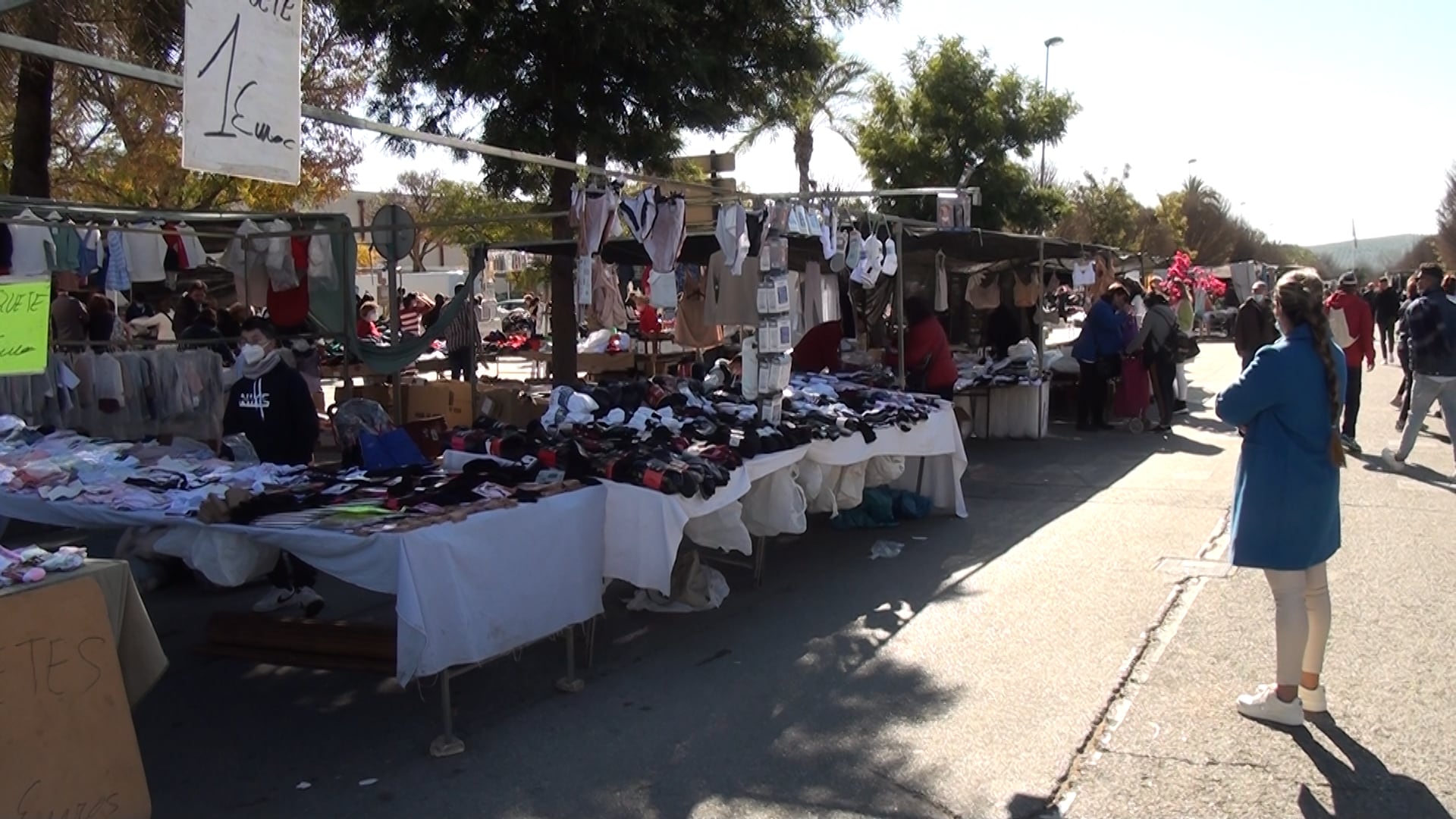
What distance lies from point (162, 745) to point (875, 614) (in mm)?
3762

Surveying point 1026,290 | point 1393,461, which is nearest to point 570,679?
point 1393,461

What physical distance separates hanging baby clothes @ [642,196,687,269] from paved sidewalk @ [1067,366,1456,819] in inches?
173

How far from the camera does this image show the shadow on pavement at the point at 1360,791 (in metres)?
3.91

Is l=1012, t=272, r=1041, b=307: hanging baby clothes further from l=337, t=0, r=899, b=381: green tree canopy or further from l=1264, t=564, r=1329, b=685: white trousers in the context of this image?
l=1264, t=564, r=1329, b=685: white trousers

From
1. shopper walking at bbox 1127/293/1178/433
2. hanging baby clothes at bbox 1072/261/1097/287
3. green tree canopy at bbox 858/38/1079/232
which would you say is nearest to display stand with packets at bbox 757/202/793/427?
shopper walking at bbox 1127/293/1178/433

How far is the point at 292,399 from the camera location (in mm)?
7207

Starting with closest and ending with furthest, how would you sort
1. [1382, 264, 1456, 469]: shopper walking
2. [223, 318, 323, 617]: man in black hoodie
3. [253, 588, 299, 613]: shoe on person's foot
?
[253, 588, 299, 613]: shoe on person's foot → [223, 318, 323, 617]: man in black hoodie → [1382, 264, 1456, 469]: shopper walking

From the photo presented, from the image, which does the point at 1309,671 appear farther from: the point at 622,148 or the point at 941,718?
the point at 622,148

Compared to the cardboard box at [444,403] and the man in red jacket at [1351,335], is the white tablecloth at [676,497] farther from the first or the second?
the cardboard box at [444,403]

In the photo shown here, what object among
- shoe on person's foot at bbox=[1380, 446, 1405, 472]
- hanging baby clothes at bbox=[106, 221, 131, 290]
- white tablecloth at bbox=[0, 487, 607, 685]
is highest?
hanging baby clothes at bbox=[106, 221, 131, 290]

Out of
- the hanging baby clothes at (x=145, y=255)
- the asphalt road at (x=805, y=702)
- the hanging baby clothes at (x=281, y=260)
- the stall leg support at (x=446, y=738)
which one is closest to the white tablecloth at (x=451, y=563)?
the stall leg support at (x=446, y=738)

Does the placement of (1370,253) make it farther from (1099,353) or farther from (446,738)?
(446,738)

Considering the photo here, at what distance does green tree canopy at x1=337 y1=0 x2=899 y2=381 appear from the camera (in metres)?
11.5

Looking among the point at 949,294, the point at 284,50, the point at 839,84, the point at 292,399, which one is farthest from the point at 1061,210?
the point at 284,50
